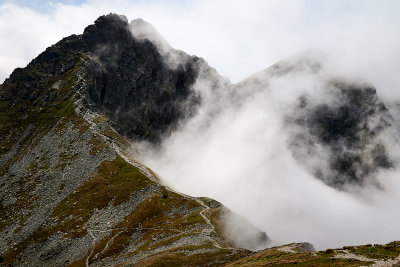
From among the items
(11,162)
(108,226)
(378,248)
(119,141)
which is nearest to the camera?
(378,248)

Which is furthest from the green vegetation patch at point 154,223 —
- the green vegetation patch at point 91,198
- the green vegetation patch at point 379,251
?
the green vegetation patch at point 379,251

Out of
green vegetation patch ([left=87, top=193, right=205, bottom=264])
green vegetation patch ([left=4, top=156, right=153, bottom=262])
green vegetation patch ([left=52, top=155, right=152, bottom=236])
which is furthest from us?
green vegetation patch ([left=52, top=155, right=152, bottom=236])

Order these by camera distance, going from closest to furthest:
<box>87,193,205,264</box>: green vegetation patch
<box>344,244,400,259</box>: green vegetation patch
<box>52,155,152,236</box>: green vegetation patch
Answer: <box>344,244,400,259</box>: green vegetation patch, <box>87,193,205,264</box>: green vegetation patch, <box>52,155,152,236</box>: green vegetation patch

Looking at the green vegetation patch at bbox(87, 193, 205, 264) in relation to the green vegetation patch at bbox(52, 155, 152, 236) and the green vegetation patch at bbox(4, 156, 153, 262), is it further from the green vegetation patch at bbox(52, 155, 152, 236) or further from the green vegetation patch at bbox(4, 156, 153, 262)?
the green vegetation patch at bbox(52, 155, 152, 236)

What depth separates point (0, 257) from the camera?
321 ft

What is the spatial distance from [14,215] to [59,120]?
68.8 metres

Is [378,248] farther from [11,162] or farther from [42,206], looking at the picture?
[11,162]

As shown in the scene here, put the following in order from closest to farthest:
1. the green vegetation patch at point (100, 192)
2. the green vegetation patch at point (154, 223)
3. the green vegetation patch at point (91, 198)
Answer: the green vegetation patch at point (154, 223)
the green vegetation patch at point (91, 198)
the green vegetation patch at point (100, 192)

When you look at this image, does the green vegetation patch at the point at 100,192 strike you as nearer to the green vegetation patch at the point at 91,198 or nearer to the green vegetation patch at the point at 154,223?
the green vegetation patch at the point at 91,198

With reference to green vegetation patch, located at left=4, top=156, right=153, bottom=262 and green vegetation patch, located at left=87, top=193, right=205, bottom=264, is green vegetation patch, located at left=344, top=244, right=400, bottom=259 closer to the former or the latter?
green vegetation patch, located at left=87, top=193, right=205, bottom=264

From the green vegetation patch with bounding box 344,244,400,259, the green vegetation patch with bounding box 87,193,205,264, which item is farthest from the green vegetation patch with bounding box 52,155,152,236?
the green vegetation patch with bounding box 344,244,400,259

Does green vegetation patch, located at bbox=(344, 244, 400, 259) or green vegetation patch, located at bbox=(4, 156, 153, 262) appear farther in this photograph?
green vegetation patch, located at bbox=(4, 156, 153, 262)

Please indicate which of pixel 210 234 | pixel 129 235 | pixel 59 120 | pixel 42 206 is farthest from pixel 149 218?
pixel 59 120

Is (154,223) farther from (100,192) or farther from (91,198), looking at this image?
(91,198)
